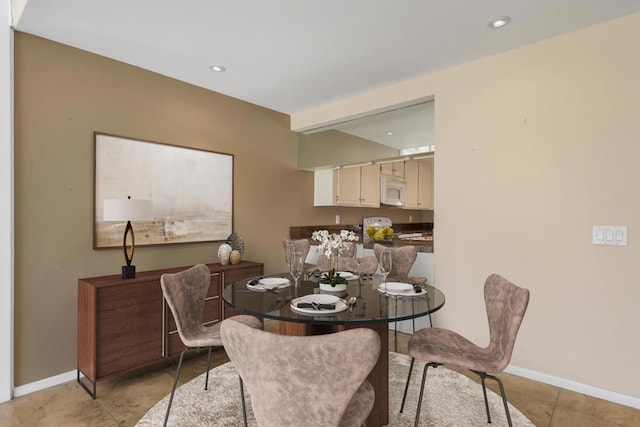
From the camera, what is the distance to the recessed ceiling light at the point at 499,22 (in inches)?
89.7

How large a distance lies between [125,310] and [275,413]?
1.86m

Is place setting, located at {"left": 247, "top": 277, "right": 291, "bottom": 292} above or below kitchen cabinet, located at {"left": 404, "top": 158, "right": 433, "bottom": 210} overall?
below

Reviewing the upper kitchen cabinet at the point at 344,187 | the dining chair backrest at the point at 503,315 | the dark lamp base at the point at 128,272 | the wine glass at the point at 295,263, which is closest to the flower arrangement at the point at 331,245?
the wine glass at the point at 295,263

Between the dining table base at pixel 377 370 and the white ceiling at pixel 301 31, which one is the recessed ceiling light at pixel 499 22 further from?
the dining table base at pixel 377 370

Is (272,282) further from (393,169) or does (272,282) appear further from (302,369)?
(393,169)

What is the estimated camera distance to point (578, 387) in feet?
7.98

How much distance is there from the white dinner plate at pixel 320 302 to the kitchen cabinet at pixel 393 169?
3802 mm

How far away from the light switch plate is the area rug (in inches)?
50.8

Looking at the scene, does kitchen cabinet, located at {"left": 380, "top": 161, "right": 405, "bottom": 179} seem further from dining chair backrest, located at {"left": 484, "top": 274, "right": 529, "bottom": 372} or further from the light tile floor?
dining chair backrest, located at {"left": 484, "top": 274, "right": 529, "bottom": 372}

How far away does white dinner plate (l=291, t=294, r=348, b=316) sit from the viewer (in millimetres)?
1533

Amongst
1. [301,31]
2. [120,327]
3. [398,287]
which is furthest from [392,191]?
[120,327]

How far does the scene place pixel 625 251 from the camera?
229 centimetres

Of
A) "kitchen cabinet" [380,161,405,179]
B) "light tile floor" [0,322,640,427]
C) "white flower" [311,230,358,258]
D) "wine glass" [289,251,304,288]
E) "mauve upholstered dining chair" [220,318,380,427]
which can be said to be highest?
"kitchen cabinet" [380,161,405,179]

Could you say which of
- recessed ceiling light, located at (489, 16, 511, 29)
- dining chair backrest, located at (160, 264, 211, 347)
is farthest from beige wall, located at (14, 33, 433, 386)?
recessed ceiling light, located at (489, 16, 511, 29)
